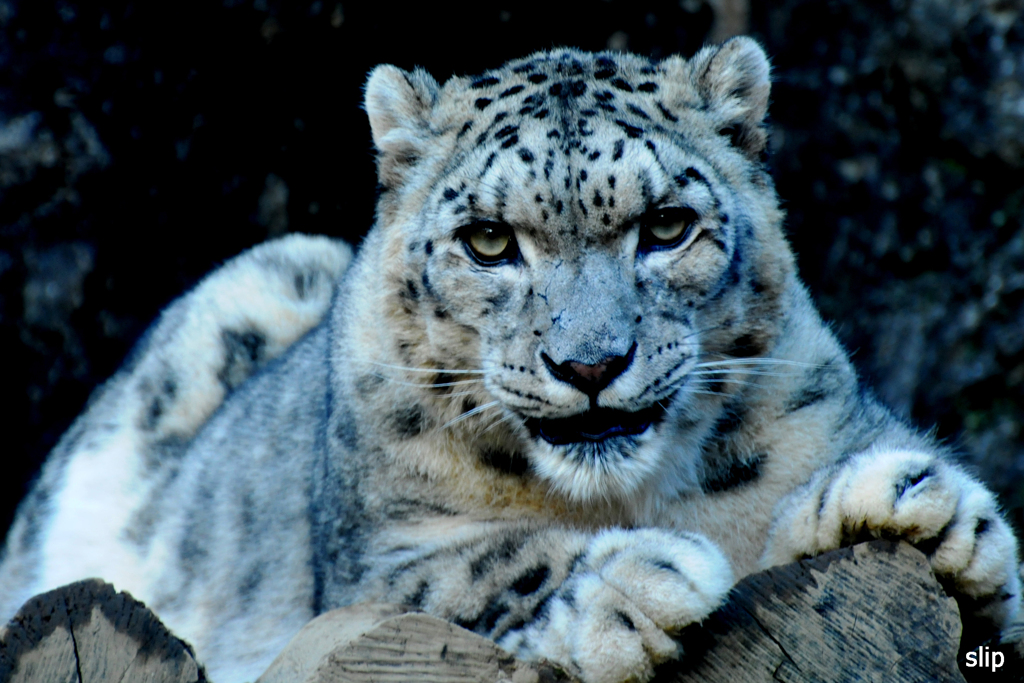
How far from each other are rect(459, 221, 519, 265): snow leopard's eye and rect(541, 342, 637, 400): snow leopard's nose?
414 mm

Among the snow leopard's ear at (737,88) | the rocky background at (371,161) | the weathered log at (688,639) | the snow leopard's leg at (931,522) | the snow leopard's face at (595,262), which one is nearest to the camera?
the weathered log at (688,639)

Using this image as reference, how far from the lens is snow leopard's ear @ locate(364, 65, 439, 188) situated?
3492mm

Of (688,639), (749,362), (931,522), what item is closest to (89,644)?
(688,639)

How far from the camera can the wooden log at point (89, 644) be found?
2.04 metres

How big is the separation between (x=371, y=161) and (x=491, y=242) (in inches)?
112

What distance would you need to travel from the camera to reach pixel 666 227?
9.93 feet

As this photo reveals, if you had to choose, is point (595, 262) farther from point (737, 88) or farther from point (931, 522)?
point (931, 522)

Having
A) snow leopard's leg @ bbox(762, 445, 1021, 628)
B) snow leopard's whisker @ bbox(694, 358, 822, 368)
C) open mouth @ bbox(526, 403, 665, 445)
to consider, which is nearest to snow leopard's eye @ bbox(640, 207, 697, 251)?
snow leopard's whisker @ bbox(694, 358, 822, 368)

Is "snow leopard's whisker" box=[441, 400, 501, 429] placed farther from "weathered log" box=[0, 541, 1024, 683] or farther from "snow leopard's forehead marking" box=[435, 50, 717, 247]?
"weathered log" box=[0, 541, 1024, 683]

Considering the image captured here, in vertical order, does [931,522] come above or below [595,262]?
below

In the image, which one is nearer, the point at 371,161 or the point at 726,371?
the point at 726,371

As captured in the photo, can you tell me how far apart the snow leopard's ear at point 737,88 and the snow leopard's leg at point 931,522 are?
123 centimetres

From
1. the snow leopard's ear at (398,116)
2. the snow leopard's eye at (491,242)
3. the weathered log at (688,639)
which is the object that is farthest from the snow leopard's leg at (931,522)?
the snow leopard's ear at (398,116)

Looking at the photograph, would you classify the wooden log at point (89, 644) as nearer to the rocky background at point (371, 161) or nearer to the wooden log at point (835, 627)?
the wooden log at point (835, 627)
